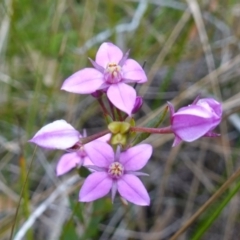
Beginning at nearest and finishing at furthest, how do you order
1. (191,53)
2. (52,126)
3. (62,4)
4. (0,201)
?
(52,126) → (0,201) → (62,4) → (191,53)

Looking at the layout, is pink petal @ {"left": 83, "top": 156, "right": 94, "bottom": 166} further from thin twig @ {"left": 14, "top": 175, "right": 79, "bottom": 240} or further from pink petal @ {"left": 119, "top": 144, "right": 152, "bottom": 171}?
thin twig @ {"left": 14, "top": 175, "right": 79, "bottom": 240}

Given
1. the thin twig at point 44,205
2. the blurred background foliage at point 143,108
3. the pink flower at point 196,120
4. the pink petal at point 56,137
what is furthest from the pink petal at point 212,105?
the thin twig at point 44,205

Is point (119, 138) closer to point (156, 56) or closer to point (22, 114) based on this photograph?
point (22, 114)

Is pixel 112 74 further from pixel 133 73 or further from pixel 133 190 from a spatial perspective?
pixel 133 190

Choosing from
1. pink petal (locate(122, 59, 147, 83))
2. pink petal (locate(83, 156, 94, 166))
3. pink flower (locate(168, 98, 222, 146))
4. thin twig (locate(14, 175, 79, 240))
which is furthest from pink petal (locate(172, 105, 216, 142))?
thin twig (locate(14, 175, 79, 240))

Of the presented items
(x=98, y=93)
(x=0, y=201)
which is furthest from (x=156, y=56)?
(x=98, y=93)

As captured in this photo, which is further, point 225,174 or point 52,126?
point 225,174

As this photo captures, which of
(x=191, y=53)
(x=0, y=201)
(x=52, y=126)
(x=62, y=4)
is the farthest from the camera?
(x=191, y=53)

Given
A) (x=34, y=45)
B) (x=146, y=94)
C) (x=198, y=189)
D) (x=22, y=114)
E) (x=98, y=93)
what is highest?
(x=34, y=45)
